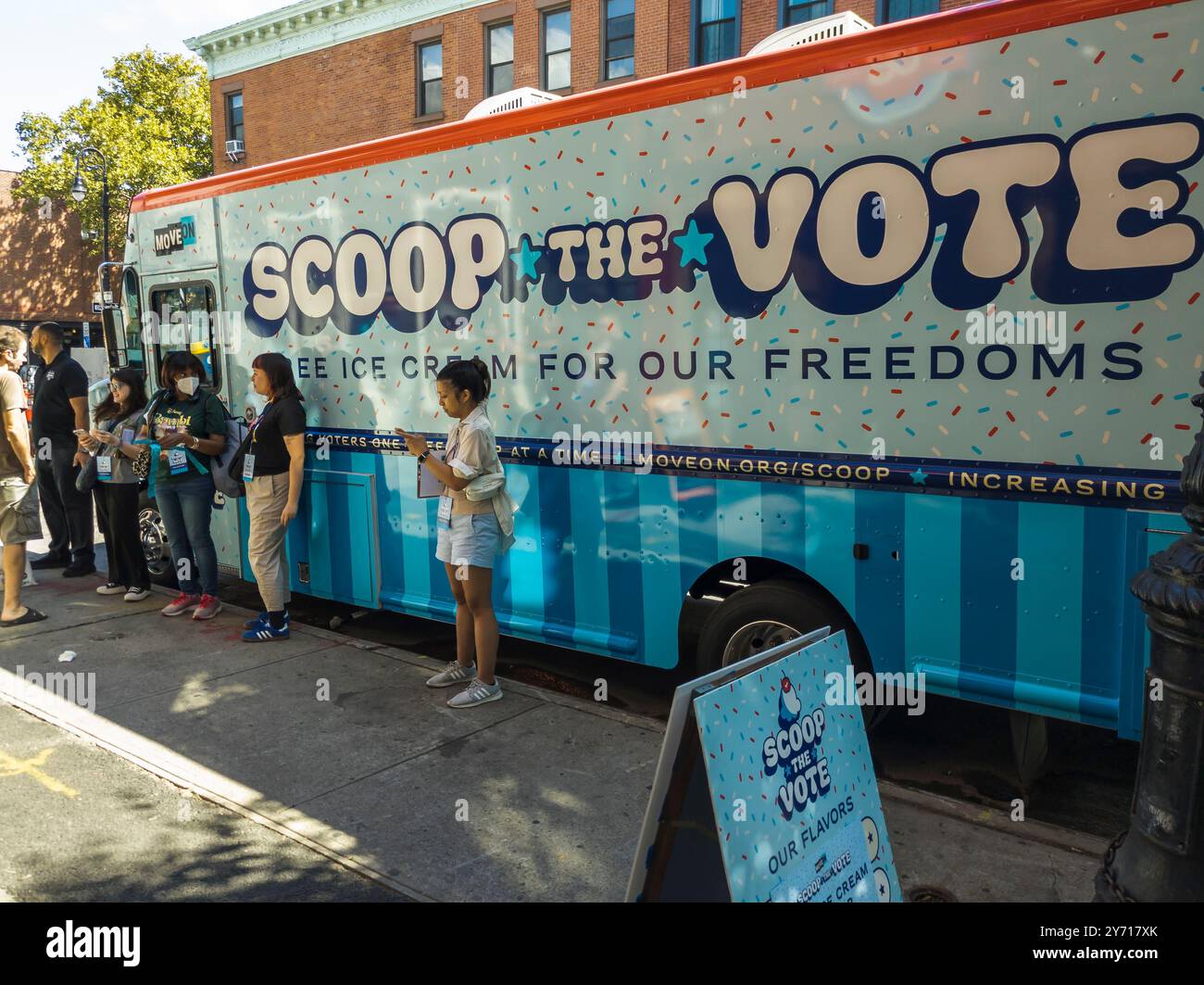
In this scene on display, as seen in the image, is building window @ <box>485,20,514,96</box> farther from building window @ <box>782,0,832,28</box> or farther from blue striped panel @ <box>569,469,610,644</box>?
blue striped panel @ <box>569,469,610,644</box>

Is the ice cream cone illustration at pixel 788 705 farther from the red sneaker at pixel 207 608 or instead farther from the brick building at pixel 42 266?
the brick building at pixel 42 266

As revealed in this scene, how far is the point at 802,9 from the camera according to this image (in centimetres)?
1803

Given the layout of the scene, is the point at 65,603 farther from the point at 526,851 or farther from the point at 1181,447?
the point at 1181,447

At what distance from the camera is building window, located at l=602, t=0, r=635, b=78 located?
20.7m

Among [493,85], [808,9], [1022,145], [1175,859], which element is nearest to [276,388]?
[1022,145]

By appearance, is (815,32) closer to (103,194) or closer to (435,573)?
(435,573)

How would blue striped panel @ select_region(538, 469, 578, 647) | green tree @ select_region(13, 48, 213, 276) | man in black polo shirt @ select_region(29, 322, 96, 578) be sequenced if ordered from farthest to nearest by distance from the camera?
A: green tree @ select_region(13, 48, 213, 276)
man in black polo shirt @ select_region(29, 322, 96, 578)
blue striped panel @ select_region(538, 469, 578, 647)

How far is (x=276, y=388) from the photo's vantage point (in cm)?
654

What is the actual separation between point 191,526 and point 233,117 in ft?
88.3

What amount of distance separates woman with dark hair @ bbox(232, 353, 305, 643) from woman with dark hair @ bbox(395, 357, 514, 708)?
1584 mm

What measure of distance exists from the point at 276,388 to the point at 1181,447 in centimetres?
527

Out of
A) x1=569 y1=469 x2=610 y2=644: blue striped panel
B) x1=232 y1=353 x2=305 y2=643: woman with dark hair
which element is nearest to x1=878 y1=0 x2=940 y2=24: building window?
x1=232 y1=353 x2=305 y2=643: woman with dark hair

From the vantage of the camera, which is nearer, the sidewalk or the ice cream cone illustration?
the ice cream cone illustration
